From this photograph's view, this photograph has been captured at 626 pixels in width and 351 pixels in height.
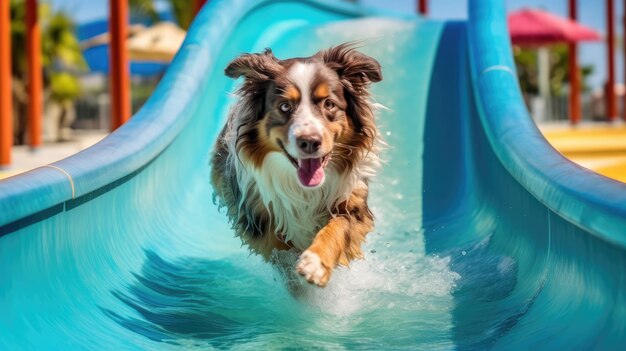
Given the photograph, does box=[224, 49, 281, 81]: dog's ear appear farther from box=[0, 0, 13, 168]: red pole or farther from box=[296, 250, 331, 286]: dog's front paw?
box=[0, 0, 13, 168]: red pole

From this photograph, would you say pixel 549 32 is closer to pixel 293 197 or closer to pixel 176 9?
pixel 176 9

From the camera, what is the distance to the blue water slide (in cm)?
237

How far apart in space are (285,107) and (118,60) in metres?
6.15

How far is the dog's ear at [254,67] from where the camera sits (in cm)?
317

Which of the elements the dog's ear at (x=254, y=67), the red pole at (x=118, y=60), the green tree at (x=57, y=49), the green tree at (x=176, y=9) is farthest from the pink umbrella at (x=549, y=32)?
the dog's ear at (x=254, y=67)

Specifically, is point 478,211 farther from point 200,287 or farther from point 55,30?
point 55,30

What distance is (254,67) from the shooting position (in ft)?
10.5

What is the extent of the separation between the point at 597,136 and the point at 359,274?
9.25 m

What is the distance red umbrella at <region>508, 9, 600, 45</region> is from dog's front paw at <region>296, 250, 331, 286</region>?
14432 mm

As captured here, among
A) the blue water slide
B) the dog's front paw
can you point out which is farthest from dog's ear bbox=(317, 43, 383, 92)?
the dog's front paw

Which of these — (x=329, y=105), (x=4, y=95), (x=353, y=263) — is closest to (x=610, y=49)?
(x=4, y=95)

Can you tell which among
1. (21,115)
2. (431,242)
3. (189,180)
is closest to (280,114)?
(431,242)

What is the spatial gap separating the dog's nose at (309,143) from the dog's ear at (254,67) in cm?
44

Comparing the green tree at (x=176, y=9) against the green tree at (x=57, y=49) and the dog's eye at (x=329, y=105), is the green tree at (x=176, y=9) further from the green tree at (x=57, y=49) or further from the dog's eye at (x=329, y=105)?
the dog's eye at (x=329, y=105)
